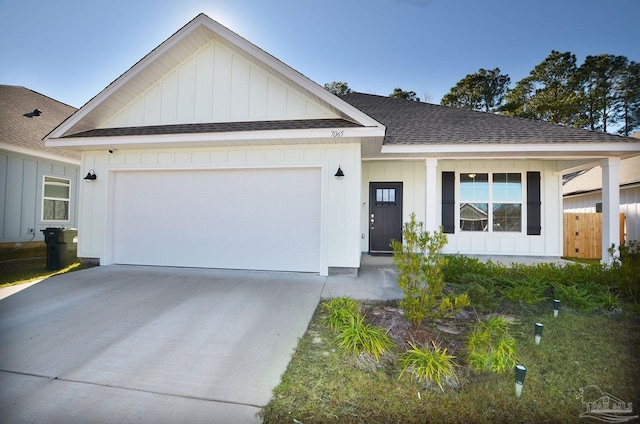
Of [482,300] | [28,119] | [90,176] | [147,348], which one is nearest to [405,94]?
[90,176]

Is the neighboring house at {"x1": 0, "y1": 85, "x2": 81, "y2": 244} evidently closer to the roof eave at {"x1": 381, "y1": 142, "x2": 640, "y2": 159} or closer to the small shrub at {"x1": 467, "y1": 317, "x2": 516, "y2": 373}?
the roof eave at {"x1": 381, "y1": 142, "x2": 640, "y2": 159}

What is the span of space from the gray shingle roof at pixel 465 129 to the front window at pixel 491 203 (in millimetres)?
1377

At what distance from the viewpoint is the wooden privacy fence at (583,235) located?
9266mm

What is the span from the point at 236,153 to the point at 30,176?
7481 millimetres

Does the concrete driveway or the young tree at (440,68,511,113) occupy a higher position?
the young tree at (440,68,511,113)

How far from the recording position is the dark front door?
8.34 m

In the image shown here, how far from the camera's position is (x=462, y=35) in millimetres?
5613

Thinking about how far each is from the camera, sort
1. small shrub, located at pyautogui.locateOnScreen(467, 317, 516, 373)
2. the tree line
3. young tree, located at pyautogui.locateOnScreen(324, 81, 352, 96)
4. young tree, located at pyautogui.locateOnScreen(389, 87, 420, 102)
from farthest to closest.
Result: young tree, located at pyautogui.locateOnScreen(324, 81, 352, 96)
young tree, located at pyautogui.locateOnScreen(389, 87, 420, 102)
the tree line
small shrub, located at pyautogui.locateOnScreen(467, 317, 516, 373)

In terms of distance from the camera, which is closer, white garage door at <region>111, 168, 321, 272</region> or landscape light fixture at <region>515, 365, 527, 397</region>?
landscape light fixture at <region>515, 365, 527, 397</region>

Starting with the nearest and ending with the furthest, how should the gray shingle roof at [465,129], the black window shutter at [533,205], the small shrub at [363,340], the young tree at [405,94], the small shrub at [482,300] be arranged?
the small shrub at [363,340], the small shrub at [482,300], the gray shingle roof at [465,129], the black window shutter at [533,205], the young tree at [405,94]

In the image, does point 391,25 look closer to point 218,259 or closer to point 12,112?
point 218,259

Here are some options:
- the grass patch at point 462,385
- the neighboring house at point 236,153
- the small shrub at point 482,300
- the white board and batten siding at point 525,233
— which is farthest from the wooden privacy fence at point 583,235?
the small shrub at point 482,300

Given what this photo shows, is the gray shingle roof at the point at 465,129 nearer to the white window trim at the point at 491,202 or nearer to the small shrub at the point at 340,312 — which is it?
the white window trim at the point at 491,202

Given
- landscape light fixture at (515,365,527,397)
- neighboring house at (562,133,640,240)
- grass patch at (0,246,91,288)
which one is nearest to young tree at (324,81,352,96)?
neighboring house at (562,133,640,240)
